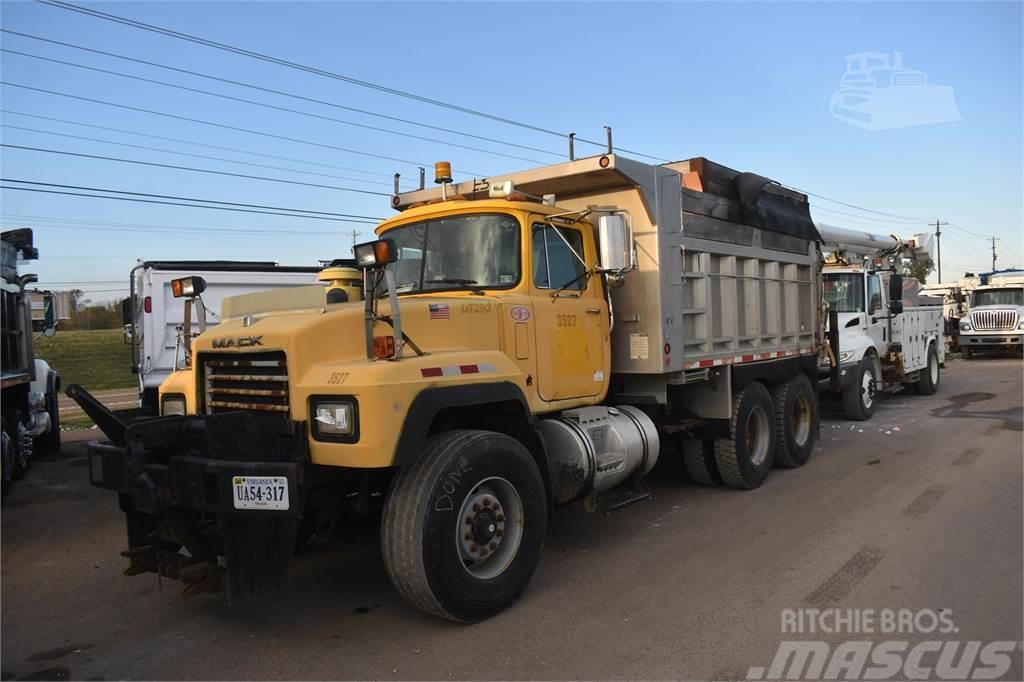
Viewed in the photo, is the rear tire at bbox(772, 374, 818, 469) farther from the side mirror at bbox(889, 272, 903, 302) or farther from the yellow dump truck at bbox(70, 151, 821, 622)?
the side mirror at bbox(889, 272, 903, 302)

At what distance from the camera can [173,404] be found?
515 centimetres

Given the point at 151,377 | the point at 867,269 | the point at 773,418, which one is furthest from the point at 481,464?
the point at 867,269

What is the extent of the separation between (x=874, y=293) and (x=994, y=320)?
1469 centimetres

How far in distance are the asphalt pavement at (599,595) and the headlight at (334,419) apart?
47.3 inches

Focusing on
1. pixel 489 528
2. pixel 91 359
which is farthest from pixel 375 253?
pixel 91 359

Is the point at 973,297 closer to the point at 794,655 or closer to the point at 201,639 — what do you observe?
the point at 794,655

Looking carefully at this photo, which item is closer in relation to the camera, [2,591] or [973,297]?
[2,591]

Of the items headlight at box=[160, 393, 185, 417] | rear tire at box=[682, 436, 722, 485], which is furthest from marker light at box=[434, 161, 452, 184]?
rear tire at box=[682, 436, 722, 485]

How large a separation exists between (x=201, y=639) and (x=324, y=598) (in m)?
0.81

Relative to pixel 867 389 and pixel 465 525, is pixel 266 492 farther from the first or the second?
pixel 867 389

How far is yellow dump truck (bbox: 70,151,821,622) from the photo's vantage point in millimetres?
3928

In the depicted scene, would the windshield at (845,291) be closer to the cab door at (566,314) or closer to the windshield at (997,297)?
the cab door at (566,314)

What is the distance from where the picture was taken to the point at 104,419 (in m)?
4.21

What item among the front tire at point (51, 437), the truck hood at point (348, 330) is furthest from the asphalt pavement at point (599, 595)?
the front tire at point (51, 437)
